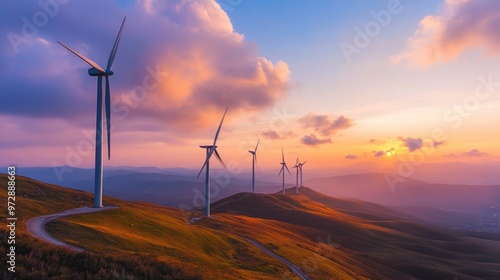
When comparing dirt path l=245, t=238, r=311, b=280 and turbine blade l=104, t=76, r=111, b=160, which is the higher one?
turbine blade l=104, t=76, r=111, b=160

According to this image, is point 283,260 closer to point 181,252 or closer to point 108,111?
point 181,252

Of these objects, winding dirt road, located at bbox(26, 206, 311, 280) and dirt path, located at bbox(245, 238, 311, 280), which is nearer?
winding dirt road, located at bbox(26, 206, 311, 280)

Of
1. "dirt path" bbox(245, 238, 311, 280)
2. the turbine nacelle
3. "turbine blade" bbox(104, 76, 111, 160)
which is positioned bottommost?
"dirt path" bbox(245, 238, 311, 280)

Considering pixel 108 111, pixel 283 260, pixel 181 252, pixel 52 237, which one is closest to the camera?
pixel 52 237

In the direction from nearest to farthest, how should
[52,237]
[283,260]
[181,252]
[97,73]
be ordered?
1. [52,237]
2. [181,252]
3. [97,73]
4. [283,260]

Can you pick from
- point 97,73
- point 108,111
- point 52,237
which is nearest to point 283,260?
point 52,237

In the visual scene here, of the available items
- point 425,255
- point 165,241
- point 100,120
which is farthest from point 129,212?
point 425,255

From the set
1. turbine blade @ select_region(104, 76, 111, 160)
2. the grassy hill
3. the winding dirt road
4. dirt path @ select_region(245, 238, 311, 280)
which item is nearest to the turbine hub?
turbine blade @ select_region(104, 76, 111, 160)

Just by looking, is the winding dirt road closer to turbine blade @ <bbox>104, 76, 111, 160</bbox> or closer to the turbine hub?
turbine blade @ <bbox>104, 76, 111, 160</bbox>

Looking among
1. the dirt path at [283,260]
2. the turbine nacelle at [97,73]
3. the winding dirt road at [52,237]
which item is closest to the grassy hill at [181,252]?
the winding dirt road at [52,237]

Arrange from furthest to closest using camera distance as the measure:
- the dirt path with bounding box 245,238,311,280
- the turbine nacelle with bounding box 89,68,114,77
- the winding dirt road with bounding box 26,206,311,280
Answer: the dirt path with bounding box 245,238,311,280
the turbine nacelle with bounding box 89,68,114,77
the winding dirt road with bounding box 26,206,311,280

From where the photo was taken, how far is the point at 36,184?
90938 millimetres

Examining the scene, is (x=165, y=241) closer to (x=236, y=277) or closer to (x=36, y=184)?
(x=236, y=277)

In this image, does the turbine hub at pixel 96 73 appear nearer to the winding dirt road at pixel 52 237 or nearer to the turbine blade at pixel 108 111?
the turbine blade at pixel 108 111
